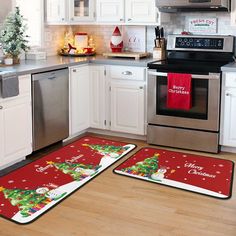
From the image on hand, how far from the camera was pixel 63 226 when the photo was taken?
9.37 feet

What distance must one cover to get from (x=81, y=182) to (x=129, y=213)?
69 cm

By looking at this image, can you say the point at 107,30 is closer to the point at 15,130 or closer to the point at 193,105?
the point at 193,105

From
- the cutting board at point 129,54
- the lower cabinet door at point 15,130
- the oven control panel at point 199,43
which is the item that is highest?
the oven control panel at point 199,43

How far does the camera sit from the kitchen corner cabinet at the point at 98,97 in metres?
4.90

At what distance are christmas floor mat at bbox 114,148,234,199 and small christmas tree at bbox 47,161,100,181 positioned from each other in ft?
0.77

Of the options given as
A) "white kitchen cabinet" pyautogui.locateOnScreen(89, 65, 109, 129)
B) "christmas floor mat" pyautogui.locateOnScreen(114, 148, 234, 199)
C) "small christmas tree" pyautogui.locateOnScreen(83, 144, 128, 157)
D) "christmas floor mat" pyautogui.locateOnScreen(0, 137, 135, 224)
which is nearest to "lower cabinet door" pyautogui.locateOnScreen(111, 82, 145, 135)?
"white kitchen cabinet" pyautogui.locateOnScreen(89, 65, 109, 129)

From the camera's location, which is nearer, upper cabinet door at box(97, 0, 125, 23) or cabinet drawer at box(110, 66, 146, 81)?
cabinet drawer at box(110, 66, 146, 81)

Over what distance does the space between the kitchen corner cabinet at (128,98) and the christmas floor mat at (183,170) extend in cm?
48

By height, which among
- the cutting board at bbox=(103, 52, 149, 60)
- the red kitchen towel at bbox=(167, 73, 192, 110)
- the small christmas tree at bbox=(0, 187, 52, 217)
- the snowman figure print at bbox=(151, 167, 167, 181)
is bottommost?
the small christmas tree at bbox=(0, 187, 52, 217)

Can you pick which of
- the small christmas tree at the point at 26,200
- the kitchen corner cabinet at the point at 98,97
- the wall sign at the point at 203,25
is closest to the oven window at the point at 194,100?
the kitchen corner cabinet at the point at 98,97

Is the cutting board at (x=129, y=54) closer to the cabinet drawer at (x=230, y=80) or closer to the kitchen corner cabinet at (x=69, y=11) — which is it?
the kitchen corner cabinet at (x=69, y=11)

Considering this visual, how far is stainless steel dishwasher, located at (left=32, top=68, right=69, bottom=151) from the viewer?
4176 millimetres

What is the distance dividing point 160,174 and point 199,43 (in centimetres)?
178

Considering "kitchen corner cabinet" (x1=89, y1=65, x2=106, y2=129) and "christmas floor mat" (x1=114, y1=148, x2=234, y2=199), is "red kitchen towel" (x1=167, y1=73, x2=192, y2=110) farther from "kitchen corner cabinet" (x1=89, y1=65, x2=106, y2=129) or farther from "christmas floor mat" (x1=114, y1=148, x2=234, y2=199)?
"kitchen corner cabinet" (x1=89, y1=65, x2=106, y2=129)
